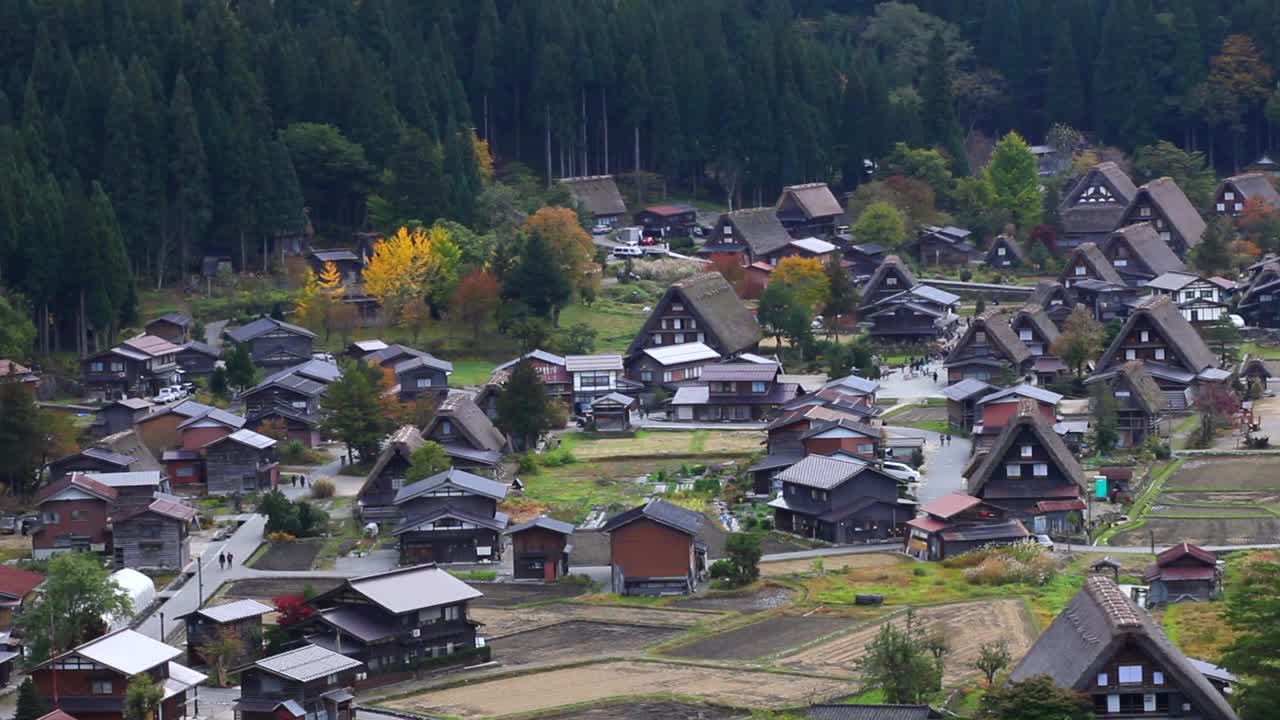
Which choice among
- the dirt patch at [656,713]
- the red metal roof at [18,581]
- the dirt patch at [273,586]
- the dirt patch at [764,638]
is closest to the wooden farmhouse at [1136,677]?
the dirt patch at [656,713]

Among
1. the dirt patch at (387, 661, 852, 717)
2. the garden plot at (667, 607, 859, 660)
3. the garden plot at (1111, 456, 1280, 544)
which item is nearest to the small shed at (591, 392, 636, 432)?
the garden plot at (1111, 456, 1280, 544)

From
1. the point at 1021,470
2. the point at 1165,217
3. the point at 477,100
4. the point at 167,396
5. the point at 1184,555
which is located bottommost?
the point at 1184,555

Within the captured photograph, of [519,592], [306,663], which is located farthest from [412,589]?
[519,592]

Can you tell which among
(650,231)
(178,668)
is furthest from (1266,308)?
(178,668)

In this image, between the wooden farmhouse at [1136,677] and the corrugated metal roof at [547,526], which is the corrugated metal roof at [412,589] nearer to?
the corrugated metal roof at [547,526]

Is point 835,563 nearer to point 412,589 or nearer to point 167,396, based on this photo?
point 412,589

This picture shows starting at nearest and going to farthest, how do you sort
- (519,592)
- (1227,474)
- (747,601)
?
(747,601) → (519,592) → (1227,474)
